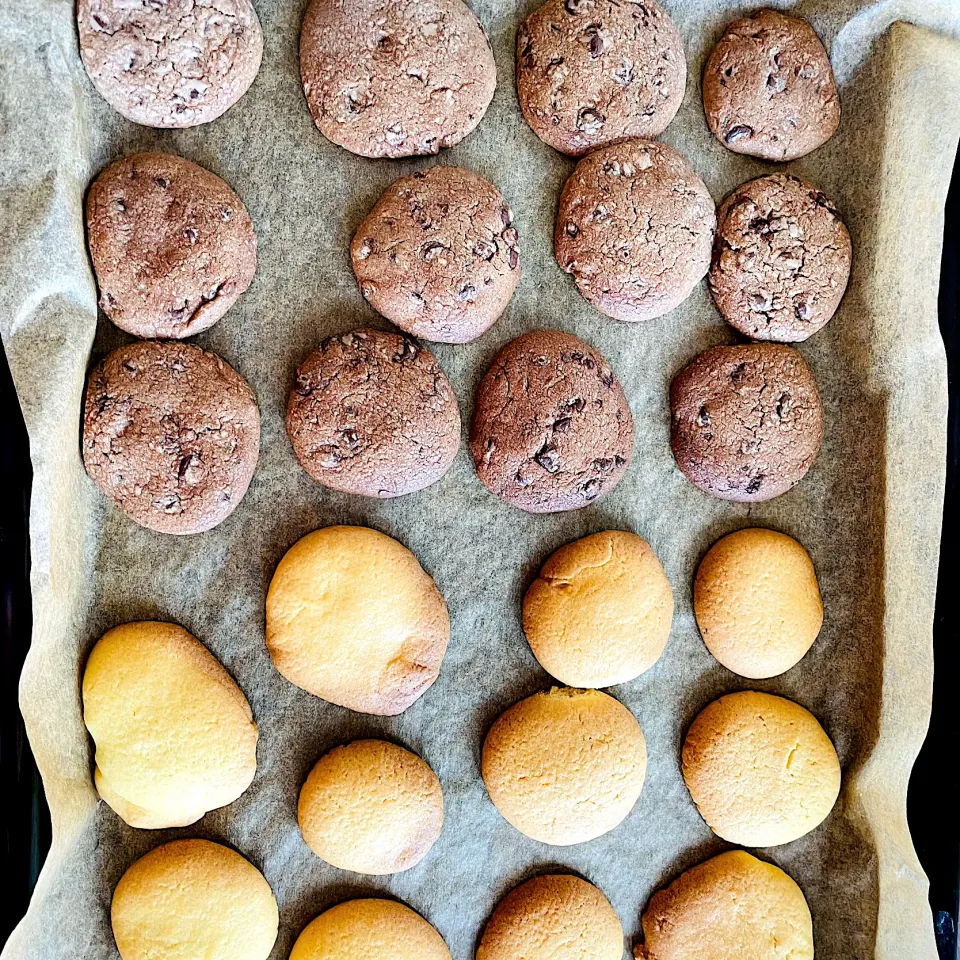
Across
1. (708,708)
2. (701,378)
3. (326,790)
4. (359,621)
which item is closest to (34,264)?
(359,621)

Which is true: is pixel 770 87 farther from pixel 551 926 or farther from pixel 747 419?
pixel 551 926

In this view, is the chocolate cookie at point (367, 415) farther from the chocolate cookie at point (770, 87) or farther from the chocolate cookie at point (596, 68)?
the chocolate cookie at point (770, 87)


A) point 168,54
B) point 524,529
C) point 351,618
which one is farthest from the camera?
point 524,529

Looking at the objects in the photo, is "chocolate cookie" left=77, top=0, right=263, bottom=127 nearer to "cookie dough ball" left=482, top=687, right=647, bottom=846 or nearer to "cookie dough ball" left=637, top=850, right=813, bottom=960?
"cookie dough ball" left=482, top=687, right=647, bottom=846

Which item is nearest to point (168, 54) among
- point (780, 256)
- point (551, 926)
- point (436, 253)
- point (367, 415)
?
point (436, 253)

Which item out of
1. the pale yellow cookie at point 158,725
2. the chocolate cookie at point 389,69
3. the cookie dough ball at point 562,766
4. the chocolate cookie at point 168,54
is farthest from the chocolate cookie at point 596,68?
the pale yellow cookie at point 158,725

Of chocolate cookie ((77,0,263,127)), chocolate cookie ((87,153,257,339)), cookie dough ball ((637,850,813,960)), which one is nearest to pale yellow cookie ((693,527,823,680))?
cookie dough ball ((637,850,813,960))

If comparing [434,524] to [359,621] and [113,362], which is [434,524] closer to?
[359,621]
